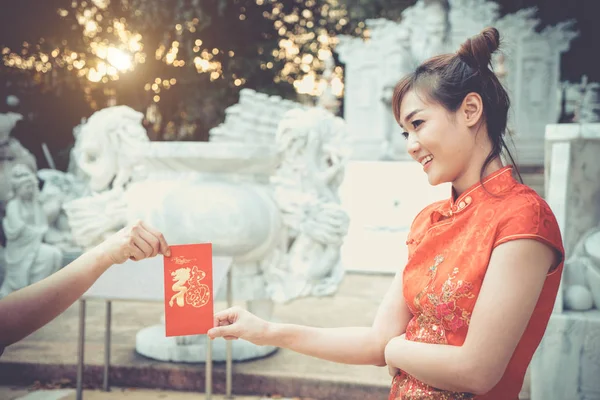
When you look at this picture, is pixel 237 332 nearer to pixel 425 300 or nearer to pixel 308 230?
pixel 425 300

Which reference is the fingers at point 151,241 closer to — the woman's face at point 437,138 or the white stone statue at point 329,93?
the woman's face at point 437,138

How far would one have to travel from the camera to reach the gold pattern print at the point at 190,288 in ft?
4.99

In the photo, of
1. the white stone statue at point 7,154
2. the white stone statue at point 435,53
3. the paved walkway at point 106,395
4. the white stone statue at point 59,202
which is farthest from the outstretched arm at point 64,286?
the white stone statue at point 435,53

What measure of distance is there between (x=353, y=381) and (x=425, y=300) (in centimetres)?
244

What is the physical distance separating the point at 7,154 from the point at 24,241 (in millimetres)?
1076

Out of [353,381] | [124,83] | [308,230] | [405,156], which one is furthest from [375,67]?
[353,381]

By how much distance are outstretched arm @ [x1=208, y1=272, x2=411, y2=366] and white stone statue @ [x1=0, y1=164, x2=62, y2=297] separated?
4.82 m

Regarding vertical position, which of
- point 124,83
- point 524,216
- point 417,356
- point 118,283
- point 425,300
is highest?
point 124,83

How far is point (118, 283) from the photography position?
313 cm

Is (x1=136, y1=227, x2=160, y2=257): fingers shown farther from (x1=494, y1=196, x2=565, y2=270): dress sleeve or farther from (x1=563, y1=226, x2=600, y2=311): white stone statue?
(x1=563, y1=226, x2=600, y2=311): white stone statue

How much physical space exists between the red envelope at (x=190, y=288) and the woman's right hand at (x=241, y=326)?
5cm

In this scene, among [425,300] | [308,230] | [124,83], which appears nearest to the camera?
[425,300]

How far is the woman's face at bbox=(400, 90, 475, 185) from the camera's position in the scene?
135 centimetres

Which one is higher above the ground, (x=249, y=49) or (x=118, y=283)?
(x=249, y=49)
